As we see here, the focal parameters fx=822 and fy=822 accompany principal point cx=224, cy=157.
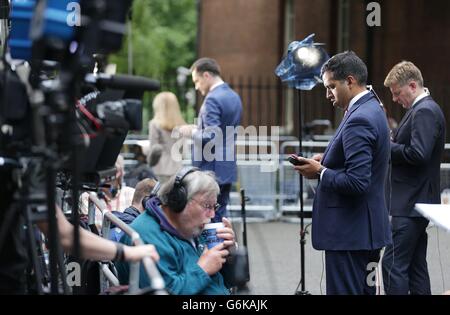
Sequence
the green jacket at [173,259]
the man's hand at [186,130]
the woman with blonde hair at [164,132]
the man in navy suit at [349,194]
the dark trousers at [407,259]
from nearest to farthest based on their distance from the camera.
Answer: the green jacket at [173,259] < the man in navy suit at [349,194] < the dark trousers at [407,259] < the man's hand at [186,130] < the woman with blonde hair at [164,132]

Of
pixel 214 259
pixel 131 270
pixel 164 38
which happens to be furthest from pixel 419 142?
pixel 164 38

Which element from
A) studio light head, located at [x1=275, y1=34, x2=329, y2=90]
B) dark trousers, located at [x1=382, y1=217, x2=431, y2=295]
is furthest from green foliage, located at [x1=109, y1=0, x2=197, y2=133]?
dark trousers, located at [x1=382, y1=217, x2=431, y2=295]

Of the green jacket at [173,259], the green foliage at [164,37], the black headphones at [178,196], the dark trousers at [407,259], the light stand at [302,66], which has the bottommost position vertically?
the dark trousers at [407,259]

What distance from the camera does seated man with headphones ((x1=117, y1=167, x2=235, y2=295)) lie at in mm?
4371

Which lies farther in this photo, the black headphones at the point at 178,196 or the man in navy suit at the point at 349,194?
the man in navy suit at the point at 349,194

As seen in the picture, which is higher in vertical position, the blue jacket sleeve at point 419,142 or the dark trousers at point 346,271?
the blue jacket sleeve at point 419,142

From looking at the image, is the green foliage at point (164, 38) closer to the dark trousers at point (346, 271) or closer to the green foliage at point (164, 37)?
the green foliage at point (164, 37)

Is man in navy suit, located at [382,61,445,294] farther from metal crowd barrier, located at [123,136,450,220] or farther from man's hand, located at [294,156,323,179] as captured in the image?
metal crowd barrier, located at [123,136,450,220]

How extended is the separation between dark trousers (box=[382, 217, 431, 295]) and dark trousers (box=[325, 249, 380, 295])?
4.06 feet

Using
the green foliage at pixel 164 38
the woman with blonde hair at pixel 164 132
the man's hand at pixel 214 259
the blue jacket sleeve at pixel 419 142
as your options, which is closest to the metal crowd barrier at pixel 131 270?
the man's hand at pixel 214 259

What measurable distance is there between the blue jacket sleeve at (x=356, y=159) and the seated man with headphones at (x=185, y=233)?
3.37 feet

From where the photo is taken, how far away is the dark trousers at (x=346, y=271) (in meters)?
5.39

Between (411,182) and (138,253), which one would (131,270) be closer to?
(138,253)

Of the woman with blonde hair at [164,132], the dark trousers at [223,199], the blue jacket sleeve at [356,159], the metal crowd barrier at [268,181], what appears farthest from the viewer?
the metal crowd barrier at [268,181]
